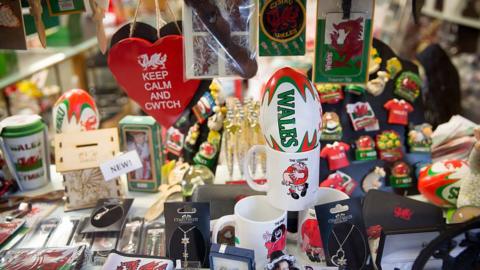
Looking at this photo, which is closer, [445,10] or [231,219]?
[231,219]

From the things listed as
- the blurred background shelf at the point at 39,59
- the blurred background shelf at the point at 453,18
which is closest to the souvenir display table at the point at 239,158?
the blurred background shelf at the point at 39,59

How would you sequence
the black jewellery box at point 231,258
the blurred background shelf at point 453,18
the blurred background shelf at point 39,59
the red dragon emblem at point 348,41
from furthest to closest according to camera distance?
1. the blurred background shelf at point 453,18
2. the blurred background shelf at point 39,59
3. the red dragon emblem at point 348,41
4. the black jewellery box at point 231,258

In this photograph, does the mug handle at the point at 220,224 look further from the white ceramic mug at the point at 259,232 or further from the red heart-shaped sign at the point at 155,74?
the red heart-shaped sign at the point at 155,74

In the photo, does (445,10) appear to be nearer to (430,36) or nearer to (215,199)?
(430,36)

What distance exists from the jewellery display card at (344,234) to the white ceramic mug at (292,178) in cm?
6

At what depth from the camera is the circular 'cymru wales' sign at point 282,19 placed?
3.22 feet

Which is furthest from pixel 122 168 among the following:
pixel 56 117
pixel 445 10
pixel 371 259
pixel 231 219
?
pixel 445 10

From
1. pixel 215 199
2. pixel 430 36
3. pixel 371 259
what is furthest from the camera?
pixel 430 36

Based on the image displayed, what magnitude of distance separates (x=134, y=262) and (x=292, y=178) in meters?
0.36

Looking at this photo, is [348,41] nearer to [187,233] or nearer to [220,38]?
[220,38]

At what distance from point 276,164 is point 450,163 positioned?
0.53 meters

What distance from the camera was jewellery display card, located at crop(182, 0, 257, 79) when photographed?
3.18ft

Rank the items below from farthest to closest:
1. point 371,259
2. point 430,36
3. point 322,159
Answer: point 430,36 → point 322,159 → point 371,259

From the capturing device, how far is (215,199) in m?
1.07
